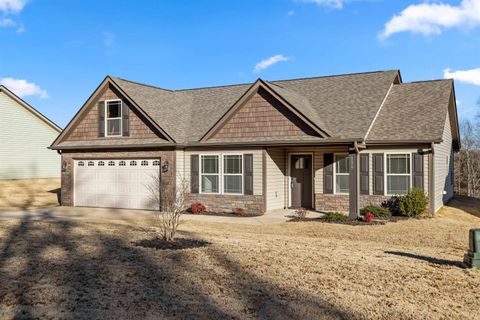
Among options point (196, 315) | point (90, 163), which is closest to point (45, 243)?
point (196, 315)

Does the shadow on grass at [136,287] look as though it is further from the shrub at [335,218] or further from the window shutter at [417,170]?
the window shutter at [417,170]

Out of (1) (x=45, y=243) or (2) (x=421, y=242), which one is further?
(2) (x=421, y=242)

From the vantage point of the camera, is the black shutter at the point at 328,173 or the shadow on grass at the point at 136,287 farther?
the black shutter at the point at 328,173

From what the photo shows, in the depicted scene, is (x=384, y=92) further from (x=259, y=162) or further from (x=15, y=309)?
(x=15, y=309)

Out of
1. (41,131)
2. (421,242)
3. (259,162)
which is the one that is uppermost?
(41,131)

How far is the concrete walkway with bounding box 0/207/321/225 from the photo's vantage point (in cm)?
1691

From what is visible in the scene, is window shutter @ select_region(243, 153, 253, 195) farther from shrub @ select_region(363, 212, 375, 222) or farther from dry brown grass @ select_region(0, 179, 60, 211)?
dry brown grass @ select_region(0, 179, 60, 211)

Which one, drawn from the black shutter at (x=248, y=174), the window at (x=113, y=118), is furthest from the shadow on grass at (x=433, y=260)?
the window at (x=113, y=118)

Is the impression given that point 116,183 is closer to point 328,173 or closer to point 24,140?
point 328,173

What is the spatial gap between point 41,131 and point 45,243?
90.8ft

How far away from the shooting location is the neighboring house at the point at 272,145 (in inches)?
722

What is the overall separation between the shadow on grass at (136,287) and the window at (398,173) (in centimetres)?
1035

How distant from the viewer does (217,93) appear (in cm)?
2558

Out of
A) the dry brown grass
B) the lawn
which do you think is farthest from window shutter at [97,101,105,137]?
the lawn
